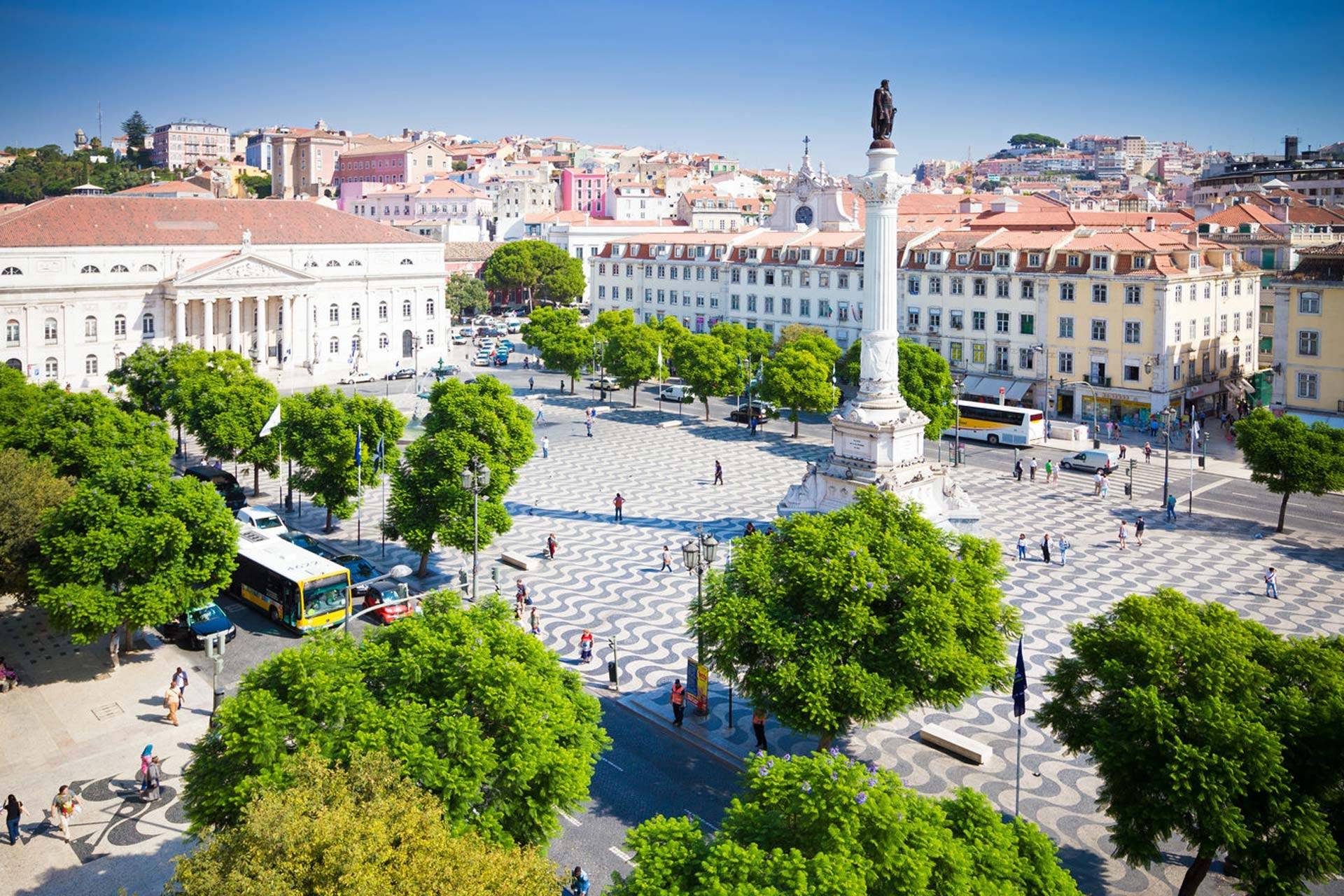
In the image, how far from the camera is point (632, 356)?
218 ft

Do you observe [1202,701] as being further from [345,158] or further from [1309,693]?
[345,158]

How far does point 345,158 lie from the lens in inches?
7387

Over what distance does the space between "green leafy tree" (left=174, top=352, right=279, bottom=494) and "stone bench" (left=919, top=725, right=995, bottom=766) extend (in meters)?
28.7

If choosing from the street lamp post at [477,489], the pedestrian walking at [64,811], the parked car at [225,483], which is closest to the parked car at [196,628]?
the street lamp post at [477,489]

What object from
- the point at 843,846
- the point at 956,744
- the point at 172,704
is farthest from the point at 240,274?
the point at 843,846

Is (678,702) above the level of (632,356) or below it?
below

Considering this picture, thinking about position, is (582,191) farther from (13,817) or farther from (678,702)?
(13,817)

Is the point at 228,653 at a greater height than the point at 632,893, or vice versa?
the point at 632,893

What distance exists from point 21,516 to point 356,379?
51640mm

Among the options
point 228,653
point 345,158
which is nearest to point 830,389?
point 228,653

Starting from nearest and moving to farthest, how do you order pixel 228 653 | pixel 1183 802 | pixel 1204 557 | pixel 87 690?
pixel 1183 802 → pixel 87 690 → pixel 228 653 → pixel 1204 557

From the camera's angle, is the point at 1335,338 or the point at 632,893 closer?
the point at 632,893

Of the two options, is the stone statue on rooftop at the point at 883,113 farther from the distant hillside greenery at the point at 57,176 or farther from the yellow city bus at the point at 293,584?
the distant hillside greenery at the point at 57,176

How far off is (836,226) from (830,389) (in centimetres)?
3759
